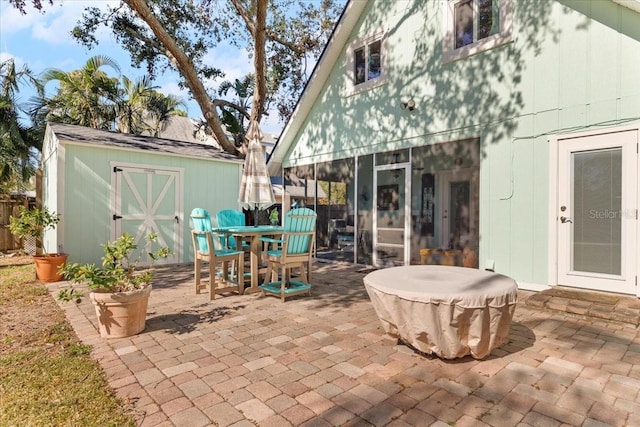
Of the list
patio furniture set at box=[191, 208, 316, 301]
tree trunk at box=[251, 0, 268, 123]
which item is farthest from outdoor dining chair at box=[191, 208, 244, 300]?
tree trunk at box=[251, 0, 268, 123]

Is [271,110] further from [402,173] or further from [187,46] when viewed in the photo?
[402,173]

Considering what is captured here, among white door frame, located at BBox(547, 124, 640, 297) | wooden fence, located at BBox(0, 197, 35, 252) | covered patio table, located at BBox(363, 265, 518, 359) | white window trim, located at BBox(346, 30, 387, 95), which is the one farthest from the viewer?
wooden fence, located at BBox(0, 197, 35, 252)

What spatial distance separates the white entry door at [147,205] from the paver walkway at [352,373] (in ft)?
12.9

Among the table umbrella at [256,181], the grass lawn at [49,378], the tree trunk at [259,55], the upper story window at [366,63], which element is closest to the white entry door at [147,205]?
the tree trunk at [259,55]

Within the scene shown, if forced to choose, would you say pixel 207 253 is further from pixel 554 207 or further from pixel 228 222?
pixel 554 207

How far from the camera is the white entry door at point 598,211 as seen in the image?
448cm

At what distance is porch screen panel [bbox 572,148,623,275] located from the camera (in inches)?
181

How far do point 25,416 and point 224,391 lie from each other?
115 cm

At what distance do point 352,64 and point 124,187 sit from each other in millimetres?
5809

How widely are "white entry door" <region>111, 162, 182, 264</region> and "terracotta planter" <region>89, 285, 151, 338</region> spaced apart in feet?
14.5

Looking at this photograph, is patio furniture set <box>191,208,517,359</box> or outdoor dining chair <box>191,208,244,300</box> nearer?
patio furniture set <box>191,208,517,359</box>

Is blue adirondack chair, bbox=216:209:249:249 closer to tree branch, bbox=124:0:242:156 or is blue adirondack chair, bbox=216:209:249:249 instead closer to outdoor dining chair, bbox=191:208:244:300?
outdoor dining chair, bbox=191:208:244:300

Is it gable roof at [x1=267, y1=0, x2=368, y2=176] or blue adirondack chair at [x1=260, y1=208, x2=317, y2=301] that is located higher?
gable roof at [x1=267, y1=0, x2=368, y2=176]

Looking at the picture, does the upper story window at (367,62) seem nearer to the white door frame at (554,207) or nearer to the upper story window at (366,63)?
the upper story window at (366,63)
